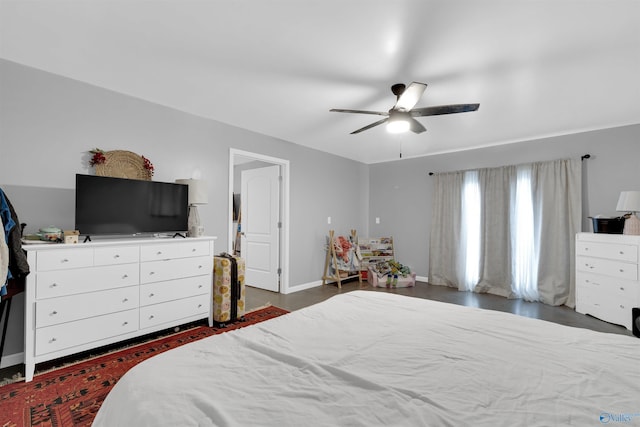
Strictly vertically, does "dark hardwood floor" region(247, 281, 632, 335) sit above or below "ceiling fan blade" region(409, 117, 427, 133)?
below

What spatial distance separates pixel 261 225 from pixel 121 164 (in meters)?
2.44

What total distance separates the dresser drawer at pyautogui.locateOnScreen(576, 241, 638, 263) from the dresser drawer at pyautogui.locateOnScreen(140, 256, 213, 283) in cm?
461

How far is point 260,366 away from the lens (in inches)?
43.8

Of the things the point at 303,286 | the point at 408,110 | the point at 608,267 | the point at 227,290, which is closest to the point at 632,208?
the point at 608,267

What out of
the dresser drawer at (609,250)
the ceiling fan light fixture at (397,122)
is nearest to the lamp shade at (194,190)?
the ceiling fan light fixture at (397,122)

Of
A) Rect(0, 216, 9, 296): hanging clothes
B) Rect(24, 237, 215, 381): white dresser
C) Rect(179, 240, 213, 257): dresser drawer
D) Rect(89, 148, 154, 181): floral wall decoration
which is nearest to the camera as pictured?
Rect(0, 216, 9, 296): hanging clothes

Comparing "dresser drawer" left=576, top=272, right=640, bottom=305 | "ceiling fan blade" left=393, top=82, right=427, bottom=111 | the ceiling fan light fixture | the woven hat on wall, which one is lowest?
"dresser drawer" left=576, top=272, right=640, bottom=305

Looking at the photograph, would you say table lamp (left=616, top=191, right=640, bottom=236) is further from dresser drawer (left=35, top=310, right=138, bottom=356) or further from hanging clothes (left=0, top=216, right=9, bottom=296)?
hanging clothes (left=0, top=216, right=9, bottom=296)

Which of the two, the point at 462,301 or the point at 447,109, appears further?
the point at 462,301

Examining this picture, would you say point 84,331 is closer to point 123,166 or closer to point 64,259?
point 64,259

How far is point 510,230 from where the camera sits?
471 centimetres

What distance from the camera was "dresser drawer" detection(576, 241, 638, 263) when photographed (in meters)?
3.32

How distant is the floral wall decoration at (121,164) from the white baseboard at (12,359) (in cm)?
163

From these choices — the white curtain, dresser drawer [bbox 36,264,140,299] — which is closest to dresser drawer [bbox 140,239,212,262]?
dresser drawer [bbox 36,264,140,299]
